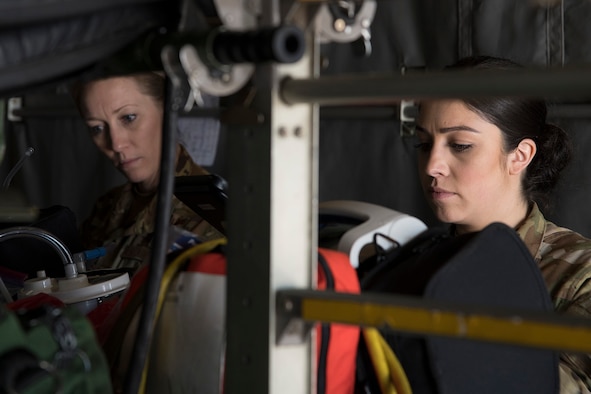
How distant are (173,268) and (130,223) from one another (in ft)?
5.60

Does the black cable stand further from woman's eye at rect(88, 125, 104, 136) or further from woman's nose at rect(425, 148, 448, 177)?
woman's eye at rect(88, 125, 104, 136)

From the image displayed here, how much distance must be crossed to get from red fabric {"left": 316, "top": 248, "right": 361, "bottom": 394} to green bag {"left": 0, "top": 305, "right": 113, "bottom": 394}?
0.24 meters

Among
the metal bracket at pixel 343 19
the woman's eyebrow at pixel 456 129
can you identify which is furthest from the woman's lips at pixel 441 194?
the metal bracket at pixel 343 19

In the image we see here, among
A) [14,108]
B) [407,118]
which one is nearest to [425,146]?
[407,118]

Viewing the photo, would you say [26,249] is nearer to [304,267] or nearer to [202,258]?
[202,258]

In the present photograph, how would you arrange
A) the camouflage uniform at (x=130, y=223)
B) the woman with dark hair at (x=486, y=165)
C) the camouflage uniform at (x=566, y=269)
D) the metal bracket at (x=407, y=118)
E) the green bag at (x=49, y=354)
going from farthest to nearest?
the metal bracket at (x=407, y=118) < the camouflage uniform at (x=130, y=223) < the woman with dark hair at (x=486, y=165) < the camouflage uniform at (x=566, y=269) < the green bag at (x=49, y=354)

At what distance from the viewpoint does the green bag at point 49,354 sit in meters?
0.89

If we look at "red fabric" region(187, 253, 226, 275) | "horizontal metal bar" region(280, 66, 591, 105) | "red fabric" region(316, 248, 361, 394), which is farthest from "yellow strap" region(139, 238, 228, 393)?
"horizontal metal bar" region(280, 66, 591, 105)

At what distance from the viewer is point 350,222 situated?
135cm

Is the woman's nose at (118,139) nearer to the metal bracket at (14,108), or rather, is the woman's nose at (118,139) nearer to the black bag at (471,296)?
the metal bracket at (14,108)

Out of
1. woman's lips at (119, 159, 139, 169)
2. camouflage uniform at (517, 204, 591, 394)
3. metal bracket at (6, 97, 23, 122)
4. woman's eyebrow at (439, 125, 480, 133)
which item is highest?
metal bracket at (6, 97, 23, 122)

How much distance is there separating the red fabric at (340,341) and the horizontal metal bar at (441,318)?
0.11 meters

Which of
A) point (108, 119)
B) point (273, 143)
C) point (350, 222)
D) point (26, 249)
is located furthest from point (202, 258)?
point (108, 119)

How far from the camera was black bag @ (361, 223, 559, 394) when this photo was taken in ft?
3.46
